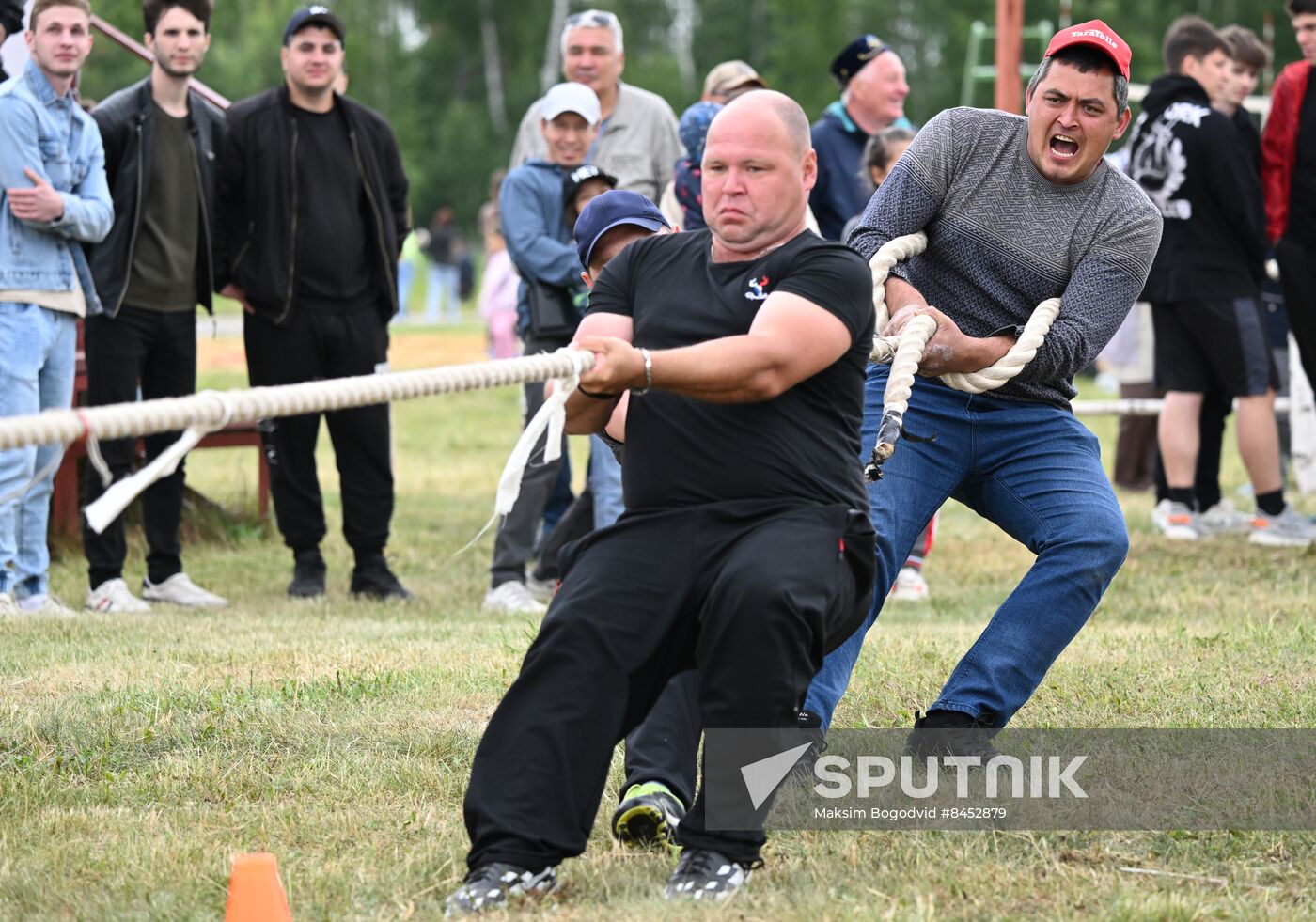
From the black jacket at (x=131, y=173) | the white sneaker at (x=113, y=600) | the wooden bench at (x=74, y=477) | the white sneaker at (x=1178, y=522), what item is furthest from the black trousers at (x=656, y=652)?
the white sneaker at (x=1178, y=522)

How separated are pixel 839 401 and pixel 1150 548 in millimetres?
5979

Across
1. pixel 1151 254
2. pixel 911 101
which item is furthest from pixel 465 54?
pixel 1151 254

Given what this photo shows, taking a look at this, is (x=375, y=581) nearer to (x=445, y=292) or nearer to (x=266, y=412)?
(x=266, y=412)

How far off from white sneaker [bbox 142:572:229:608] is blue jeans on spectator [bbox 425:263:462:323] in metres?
24.7

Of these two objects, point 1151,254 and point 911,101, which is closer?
point 1151,254

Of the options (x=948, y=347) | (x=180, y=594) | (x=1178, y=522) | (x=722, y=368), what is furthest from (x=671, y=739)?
(x=1178, y=522)

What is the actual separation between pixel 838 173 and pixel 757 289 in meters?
4.73

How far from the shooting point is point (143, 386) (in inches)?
311

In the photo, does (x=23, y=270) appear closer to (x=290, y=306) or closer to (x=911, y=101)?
(x=290, y=306)

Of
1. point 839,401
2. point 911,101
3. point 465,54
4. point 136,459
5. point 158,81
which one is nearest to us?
point 839,401

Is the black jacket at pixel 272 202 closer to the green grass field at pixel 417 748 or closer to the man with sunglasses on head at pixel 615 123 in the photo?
the man with sunglasses on head at pixel 615 123

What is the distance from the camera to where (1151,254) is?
4.82 meters

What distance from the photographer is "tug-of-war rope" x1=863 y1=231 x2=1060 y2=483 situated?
445 centimetres

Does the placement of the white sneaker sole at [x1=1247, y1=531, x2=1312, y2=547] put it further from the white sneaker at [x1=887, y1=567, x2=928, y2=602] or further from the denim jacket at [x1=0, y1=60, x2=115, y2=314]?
the denim jacket at [x1=0, y1=60, x2=115, y2=314]
